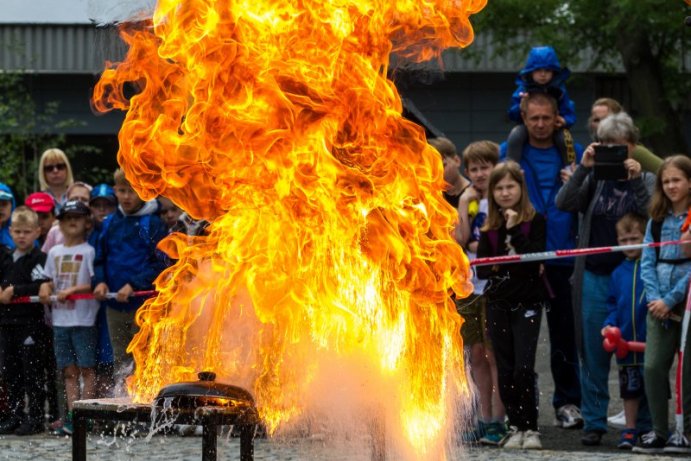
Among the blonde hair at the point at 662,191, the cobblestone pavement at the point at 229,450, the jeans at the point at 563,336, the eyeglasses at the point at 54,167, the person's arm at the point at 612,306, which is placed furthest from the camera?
the eyeglasses at the point at 54,167

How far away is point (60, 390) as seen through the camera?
8961mm

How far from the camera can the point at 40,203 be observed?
9.91m

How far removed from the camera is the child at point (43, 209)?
9.90 metres

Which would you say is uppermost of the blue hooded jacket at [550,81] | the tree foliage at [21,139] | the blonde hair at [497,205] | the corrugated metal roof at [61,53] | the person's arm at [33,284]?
the corrugated metal roof at [61,53]

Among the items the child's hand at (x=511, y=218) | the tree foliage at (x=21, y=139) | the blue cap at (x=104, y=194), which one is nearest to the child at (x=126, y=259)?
the blue cap at (x=104, y=194)

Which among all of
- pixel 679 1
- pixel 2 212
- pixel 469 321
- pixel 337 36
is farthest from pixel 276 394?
pixel 679 1

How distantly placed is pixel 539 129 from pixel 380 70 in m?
3.09

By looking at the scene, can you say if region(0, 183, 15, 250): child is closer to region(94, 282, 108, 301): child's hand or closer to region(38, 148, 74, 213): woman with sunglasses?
region(38, 148, 74, 213): woman with sunglasses

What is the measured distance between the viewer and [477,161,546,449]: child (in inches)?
300

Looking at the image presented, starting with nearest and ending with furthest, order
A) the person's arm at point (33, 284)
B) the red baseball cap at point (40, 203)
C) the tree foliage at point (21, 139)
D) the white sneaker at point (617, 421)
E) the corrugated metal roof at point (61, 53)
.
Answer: the white sneaker at point (617, 421) → the person's arm at point (33, 284) → the red baseball cap at point (40, 203) → the tree foliage at point (21, 139) → the corrugated metal roof at point (61, 53)

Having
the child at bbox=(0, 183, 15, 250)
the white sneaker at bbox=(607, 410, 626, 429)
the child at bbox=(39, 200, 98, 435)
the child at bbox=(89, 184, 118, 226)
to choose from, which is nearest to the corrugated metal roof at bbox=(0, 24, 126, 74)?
the child at bbox=(0, 183, 15, 250)

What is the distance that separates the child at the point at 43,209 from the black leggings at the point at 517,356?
3.82 metres

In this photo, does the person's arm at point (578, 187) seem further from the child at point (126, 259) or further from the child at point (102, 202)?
the child at point (102, 202)

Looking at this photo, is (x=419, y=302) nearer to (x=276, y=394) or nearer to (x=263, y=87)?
(x=276, y=394)
